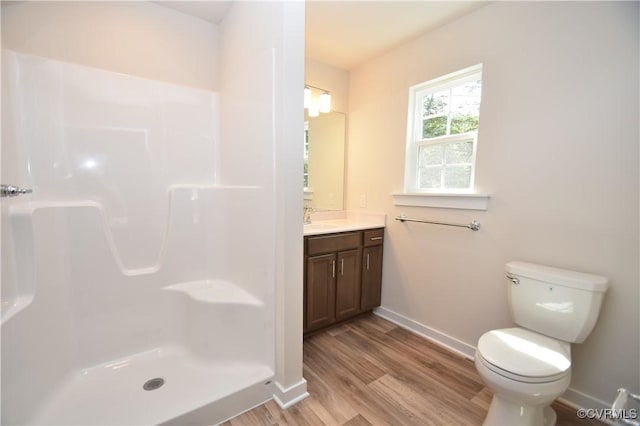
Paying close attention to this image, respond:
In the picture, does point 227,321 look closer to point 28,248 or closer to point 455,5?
point 28,248

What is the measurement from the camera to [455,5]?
181cm

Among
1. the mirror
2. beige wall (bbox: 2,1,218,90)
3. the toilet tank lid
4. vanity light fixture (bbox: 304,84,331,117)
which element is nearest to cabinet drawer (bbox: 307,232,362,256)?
the mirror

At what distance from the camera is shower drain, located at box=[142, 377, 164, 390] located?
1.54 meters

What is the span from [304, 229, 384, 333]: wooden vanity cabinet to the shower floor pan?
66 cm

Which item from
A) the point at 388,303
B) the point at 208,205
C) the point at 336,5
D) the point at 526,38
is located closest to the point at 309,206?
the point at 208,205

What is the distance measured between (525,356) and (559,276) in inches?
18.6

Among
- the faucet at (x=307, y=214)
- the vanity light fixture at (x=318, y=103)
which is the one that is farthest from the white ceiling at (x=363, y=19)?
the faucet at (x=307, y=214)

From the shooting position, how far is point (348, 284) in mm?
2322

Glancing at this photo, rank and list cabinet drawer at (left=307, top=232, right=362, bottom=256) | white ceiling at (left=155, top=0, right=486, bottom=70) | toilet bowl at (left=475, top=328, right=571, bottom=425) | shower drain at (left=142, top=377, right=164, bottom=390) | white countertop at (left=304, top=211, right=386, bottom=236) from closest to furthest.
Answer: toilet bowl at (left=475, top=328, right=571, bottom=425) → shower drain at (left=142, top=377, right=164, bottom=390) → white ceiling at (left=155, top=0, right=486, bottom=70) → cabinet drawer at (left=307, top=232, right=362, bottom=256) → white countertop at (left=304, top=211, right=386, bottom=236)

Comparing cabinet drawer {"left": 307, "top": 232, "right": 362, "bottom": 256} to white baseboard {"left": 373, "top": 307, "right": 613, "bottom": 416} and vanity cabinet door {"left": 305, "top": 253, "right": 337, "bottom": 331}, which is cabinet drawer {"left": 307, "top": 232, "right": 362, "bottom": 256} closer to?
vanity cabinet door {"left": 305, "top": 253, "right": 337, "bottom": 331}

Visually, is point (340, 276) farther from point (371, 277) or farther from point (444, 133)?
point (444, 133)

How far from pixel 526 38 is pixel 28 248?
9.73 feet

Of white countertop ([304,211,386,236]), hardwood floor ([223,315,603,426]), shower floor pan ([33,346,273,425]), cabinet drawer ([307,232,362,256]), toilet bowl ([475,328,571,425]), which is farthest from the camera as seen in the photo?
white countertop ([304,211,386,236])

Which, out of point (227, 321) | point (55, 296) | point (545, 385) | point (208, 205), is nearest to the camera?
point (545, 385)
